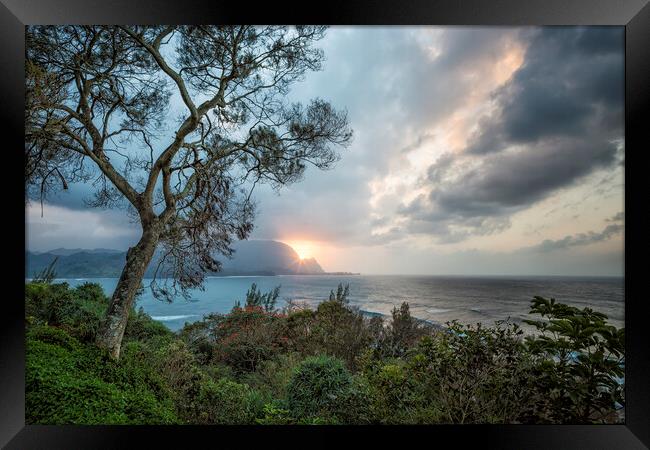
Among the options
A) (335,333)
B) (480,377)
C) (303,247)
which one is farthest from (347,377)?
(303,247)

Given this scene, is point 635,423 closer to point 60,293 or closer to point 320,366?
point 320,366

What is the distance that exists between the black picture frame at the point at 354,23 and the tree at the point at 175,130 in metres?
0.68

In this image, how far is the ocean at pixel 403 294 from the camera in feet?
9.18

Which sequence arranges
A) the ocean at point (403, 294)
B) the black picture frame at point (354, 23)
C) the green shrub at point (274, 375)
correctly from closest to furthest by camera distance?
1. the black picture frame at point (354, 23)
2. the green shrub at point (274, 375)
3. the ocean at point (403, 294)

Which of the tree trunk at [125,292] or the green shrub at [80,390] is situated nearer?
the green shrub at [80,390]

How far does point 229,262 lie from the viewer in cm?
321

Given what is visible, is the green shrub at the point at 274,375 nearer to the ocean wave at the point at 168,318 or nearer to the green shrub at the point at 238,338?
the green shrub at the point at 238,338

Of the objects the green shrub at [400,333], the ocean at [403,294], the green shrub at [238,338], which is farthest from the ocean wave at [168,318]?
the green shrub at [400,333]

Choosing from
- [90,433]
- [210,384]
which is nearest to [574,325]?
[210,384]

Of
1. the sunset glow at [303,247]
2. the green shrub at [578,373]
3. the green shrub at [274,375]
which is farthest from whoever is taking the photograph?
the sunset glow at [303,247]

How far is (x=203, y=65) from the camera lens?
289 cm

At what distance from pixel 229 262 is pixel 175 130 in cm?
139

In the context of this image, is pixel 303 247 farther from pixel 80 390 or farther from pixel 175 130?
pixel 80 390

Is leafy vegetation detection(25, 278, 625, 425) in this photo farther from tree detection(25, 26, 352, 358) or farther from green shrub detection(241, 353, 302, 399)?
tree detection(25, 26, 352, 358)
